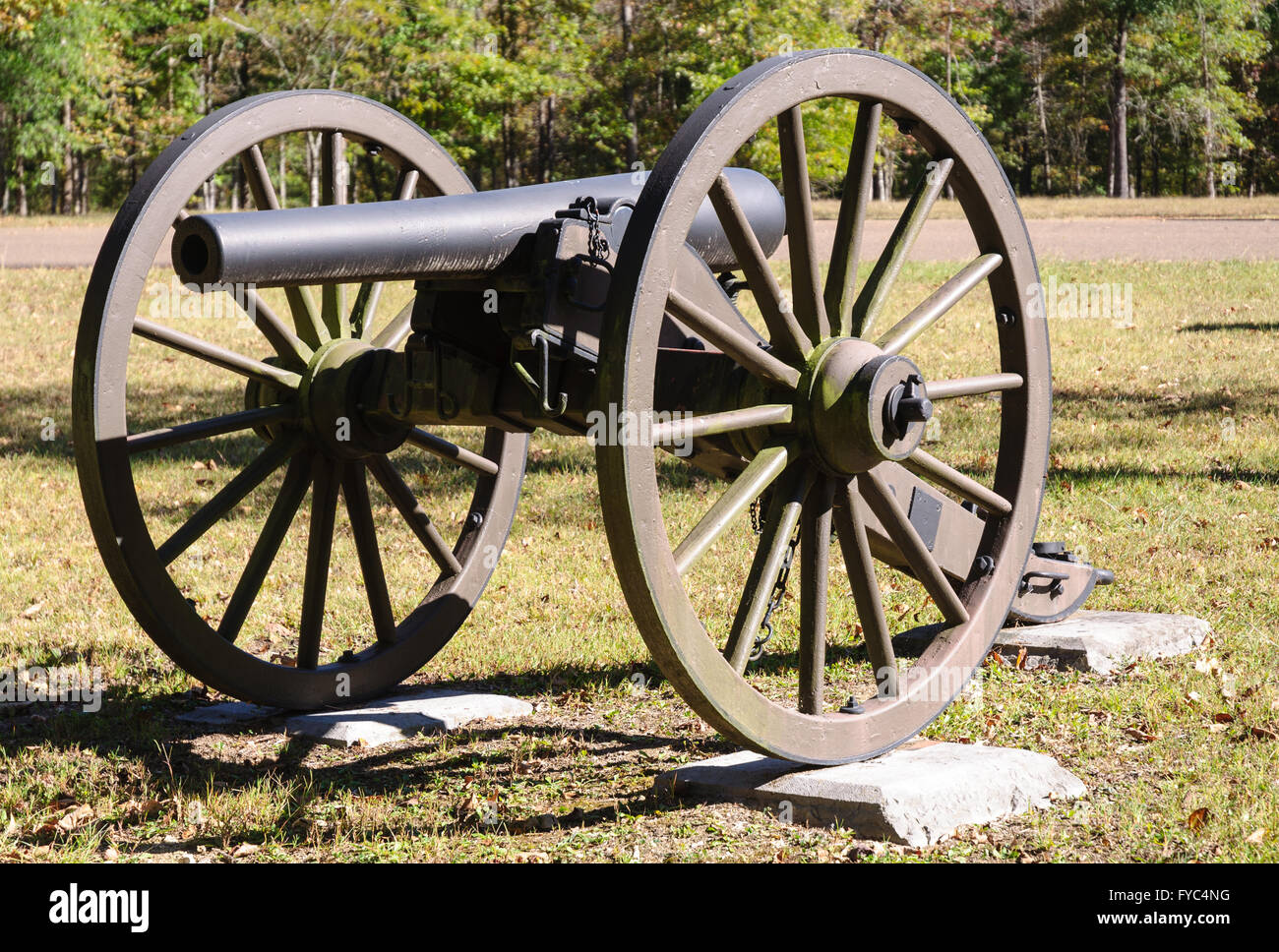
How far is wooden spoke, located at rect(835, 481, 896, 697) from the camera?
398 cm

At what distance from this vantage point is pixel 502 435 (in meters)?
5.27

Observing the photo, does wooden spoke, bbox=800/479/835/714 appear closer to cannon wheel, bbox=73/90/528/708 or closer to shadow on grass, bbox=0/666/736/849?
shadow on grass, bbox=0/666/736/849

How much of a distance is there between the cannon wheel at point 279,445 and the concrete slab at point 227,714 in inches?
9.6

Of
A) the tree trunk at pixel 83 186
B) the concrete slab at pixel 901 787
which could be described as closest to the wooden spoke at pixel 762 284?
the concrete slab at pixel 901 787

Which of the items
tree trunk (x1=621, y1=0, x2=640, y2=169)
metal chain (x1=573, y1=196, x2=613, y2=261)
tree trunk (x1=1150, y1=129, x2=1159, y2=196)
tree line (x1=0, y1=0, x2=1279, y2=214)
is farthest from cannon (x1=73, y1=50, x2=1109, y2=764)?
tree trunk (x1=1150, y1=129, x2=1159, y2=196)

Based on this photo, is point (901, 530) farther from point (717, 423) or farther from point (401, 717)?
point (401, 717)

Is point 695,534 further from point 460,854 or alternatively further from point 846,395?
point 460,854

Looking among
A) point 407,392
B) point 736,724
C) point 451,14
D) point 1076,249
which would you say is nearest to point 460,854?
point 736,724

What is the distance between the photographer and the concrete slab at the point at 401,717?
4727 millimetres

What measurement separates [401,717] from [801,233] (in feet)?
7.26

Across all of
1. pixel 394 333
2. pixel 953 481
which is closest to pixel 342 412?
pixel 394 333

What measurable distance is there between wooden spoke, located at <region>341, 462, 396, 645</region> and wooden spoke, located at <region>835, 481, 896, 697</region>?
1.65 meters

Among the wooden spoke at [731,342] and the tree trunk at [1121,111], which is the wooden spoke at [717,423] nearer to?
the wooden spoke at [731,342]
